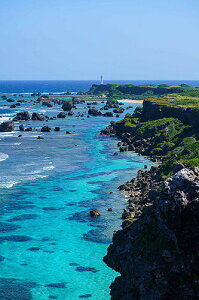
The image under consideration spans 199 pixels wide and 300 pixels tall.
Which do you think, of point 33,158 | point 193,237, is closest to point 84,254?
point 193,237

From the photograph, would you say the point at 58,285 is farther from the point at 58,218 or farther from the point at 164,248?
the point at 58,218

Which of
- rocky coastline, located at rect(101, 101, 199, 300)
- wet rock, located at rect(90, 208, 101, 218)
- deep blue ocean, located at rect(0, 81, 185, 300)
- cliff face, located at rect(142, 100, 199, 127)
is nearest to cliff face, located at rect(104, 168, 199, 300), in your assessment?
rocky coastline, located at rect(101, 101, 199, 300)

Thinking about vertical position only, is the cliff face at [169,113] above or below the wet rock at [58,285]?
above

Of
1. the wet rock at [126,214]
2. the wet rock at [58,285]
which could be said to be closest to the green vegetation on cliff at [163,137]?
the wet rock at [126,214]

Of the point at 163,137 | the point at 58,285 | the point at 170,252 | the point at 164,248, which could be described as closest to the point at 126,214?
the point at 58,285

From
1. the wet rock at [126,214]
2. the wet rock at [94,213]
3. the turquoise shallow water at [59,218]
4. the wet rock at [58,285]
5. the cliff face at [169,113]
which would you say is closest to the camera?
the wet rock at [58,285]

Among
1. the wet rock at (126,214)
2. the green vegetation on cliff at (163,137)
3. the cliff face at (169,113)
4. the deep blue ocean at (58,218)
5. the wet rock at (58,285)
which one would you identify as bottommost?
the wet rock at (58,285)

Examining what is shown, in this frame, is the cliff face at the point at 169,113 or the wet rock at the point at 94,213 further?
the cliff face at the point at 169,113

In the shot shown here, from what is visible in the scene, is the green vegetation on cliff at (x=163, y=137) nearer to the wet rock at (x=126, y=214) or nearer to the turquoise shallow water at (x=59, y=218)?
the turquoise shallow water at (x=59, y=218)

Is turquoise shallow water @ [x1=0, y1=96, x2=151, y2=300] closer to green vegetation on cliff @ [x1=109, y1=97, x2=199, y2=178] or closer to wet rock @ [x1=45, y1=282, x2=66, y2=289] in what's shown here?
wet rock @ [x1=45, y1=282, x2=66, y2=289]

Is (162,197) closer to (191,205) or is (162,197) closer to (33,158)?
(191,205)
